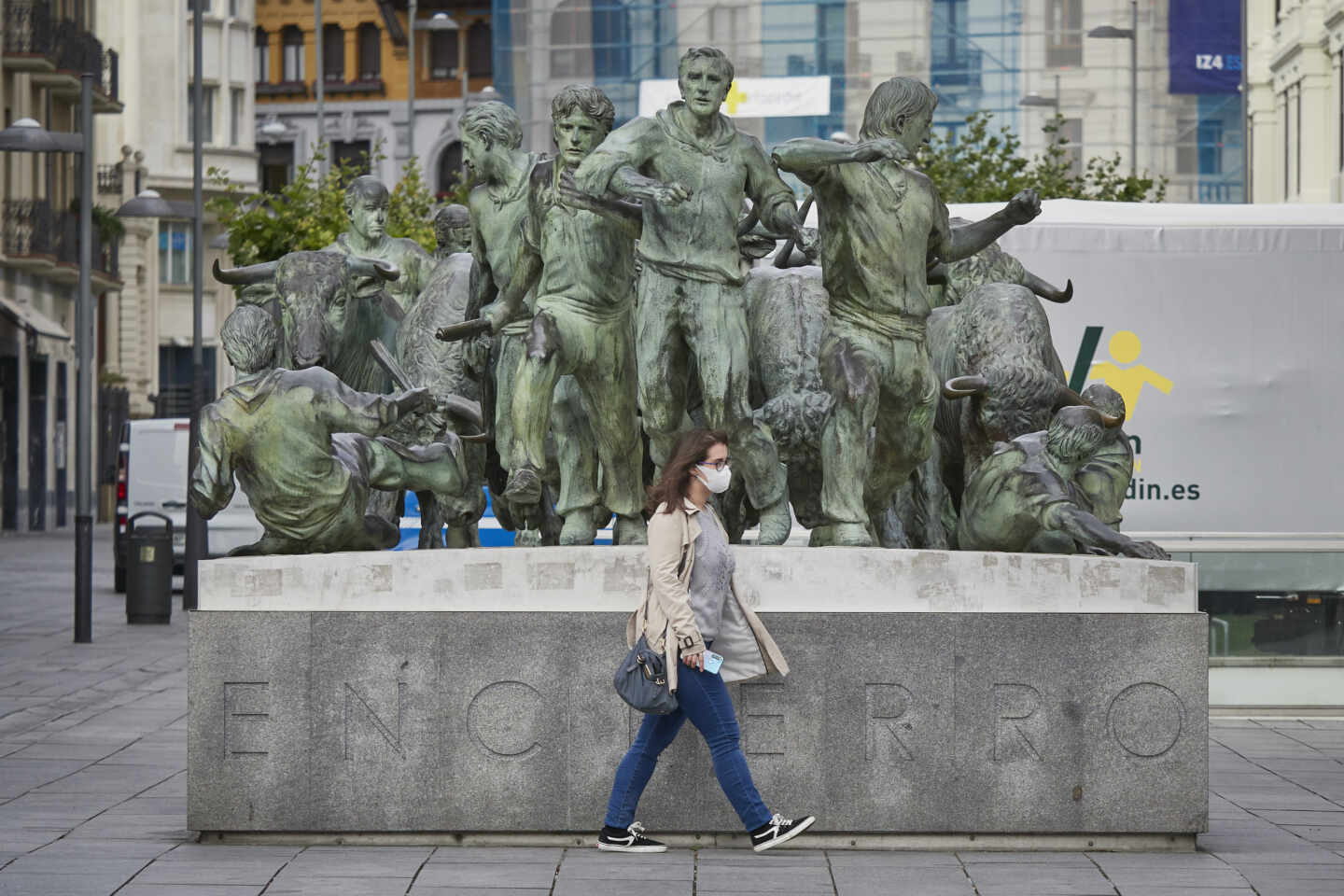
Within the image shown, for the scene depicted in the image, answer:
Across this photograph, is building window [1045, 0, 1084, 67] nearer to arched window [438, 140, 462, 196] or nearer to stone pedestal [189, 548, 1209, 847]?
stone pedestal [189, 548, 1209, 847]

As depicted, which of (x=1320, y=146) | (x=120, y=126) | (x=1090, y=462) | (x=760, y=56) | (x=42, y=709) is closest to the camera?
(x=1090, y=462)

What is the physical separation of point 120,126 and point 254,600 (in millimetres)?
58921

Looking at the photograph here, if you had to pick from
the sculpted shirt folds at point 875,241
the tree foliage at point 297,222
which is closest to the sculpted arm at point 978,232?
the sculpted shirt folds at point 875,241

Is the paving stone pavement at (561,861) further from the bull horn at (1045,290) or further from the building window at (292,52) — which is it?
the building window at (292,52)

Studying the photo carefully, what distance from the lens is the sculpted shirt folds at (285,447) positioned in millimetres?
10102

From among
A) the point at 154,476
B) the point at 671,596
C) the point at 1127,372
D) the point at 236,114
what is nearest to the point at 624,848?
the point at 671,596

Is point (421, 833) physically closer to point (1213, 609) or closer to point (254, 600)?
point (254, 600)

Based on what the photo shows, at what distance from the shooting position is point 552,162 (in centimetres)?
1091

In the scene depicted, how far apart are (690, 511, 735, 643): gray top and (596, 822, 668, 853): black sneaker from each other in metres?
0.80

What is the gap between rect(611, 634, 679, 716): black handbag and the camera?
8789 mm

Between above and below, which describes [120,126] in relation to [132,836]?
above

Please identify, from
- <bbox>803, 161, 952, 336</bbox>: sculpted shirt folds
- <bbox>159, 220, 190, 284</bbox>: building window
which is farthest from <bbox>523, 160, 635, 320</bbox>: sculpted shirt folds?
<bbox>159, 220, 190, 284</bbox>: building window

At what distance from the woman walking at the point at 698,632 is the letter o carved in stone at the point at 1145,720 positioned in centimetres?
129

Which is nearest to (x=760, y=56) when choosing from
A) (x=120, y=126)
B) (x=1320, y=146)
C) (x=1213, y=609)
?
(x=1320, y=146)
